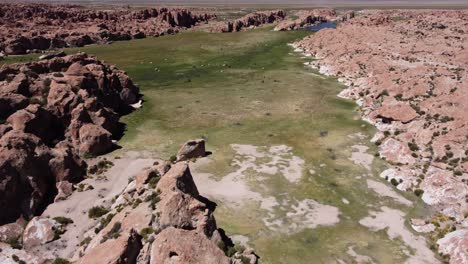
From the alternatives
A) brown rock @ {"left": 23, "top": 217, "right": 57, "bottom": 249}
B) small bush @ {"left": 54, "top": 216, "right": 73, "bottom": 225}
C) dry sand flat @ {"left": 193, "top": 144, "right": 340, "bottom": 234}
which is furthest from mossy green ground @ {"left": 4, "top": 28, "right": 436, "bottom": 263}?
brown rock @ {"left": 23, "top": 217, "right": 57, "bottom": 249}

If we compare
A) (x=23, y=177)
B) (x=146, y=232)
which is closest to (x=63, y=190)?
(x=23, y=177)

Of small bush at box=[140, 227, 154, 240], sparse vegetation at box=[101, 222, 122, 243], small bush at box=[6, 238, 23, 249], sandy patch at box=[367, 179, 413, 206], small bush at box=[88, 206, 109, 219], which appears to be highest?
small bush at box=[140, 227, 154, 240]

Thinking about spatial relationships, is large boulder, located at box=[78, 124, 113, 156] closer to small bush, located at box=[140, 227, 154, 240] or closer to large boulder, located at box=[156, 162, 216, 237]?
large boulder, located at box=[156, 162, 216, 237]

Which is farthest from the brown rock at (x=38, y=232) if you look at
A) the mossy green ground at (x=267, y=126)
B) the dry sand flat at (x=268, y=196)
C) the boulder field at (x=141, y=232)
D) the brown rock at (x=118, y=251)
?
the mossy green ground at (x=267, y=126)

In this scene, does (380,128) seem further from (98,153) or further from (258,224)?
(98,153)

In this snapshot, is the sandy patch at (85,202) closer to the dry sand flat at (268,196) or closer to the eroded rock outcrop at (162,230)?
the eroded rock outcrop at (162,230)
